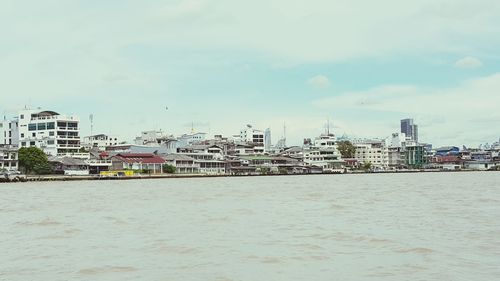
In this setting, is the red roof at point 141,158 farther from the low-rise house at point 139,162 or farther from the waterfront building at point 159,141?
the waterfront building at point 159,141

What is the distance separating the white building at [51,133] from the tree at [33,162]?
6.10 metres

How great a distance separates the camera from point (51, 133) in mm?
65500

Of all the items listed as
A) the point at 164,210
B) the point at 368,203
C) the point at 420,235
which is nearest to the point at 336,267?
the point at 420,235

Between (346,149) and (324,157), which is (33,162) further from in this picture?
(346,149)

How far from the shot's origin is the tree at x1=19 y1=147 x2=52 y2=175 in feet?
187

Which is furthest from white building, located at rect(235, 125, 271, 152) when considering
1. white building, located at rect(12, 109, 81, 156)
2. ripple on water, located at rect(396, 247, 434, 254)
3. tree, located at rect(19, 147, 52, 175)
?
ripple on water, located at rect(396, 247, 434, 254)

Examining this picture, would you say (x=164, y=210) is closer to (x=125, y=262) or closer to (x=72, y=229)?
(x=72, y=229)

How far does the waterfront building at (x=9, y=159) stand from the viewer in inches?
2250

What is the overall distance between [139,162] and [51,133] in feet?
32.8

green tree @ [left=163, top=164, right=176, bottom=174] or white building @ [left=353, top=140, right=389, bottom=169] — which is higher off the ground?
white building @ [left=353, top=140, right=389, bottom=169]

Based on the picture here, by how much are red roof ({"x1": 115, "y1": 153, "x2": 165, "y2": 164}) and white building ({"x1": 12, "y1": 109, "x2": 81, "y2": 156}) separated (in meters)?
5.32

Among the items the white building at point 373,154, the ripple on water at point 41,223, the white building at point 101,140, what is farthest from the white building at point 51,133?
the white building at point 373,154

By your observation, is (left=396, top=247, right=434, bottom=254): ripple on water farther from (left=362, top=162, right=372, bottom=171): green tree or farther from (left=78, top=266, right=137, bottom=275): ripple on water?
(left=362, top=162, right=372, bottom=171): green tree

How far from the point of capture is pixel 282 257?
10.7 meters
